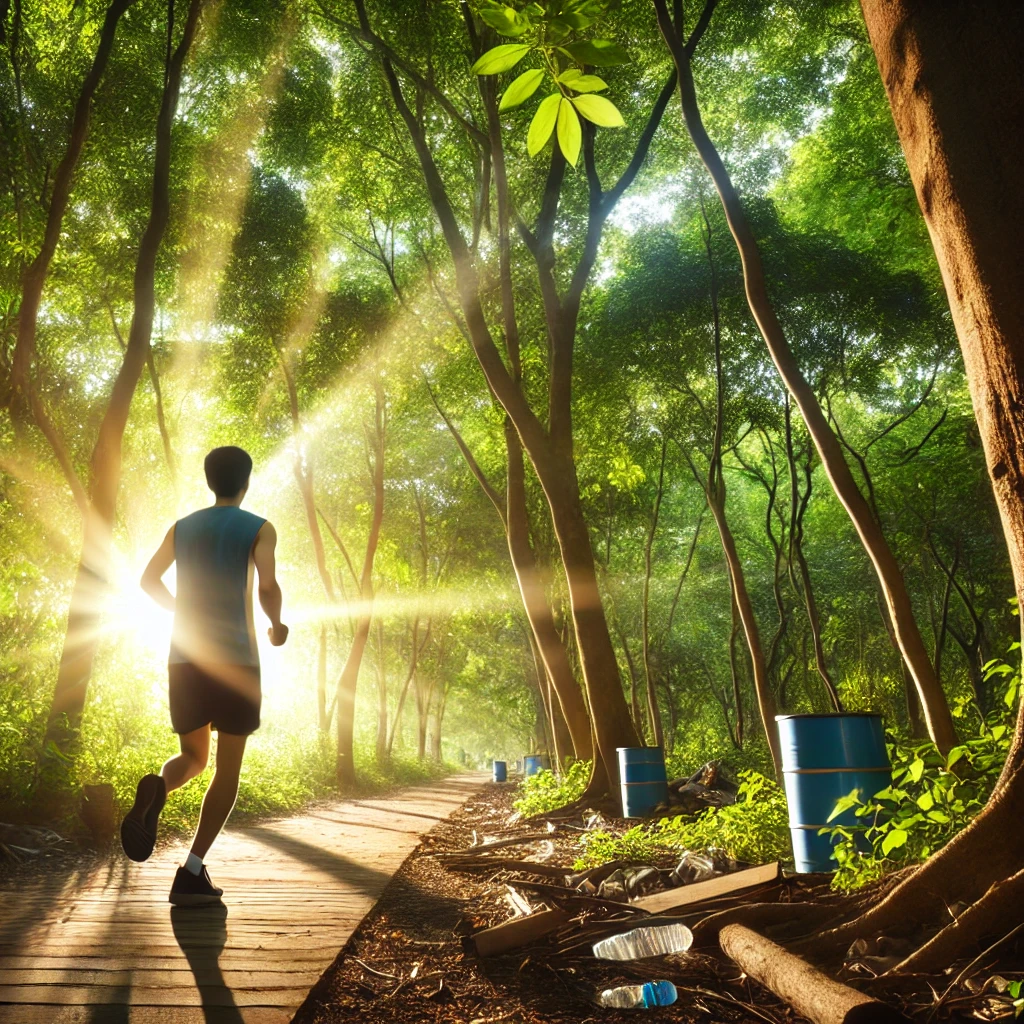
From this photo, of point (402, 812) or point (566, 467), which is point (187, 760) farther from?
point (402, 812)

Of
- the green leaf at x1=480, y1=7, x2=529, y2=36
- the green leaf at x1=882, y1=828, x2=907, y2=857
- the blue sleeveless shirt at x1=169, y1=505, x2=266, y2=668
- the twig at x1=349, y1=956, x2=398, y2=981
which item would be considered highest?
the green leaf at x1=480, y1=7, x2=529, y2=36

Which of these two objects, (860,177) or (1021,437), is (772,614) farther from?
(1021,437)

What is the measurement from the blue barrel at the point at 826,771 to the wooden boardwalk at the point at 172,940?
2401mm

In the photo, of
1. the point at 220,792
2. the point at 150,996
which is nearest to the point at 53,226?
the point at 220,792

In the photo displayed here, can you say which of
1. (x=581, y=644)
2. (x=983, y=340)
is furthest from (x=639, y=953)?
(x=581, y=644)

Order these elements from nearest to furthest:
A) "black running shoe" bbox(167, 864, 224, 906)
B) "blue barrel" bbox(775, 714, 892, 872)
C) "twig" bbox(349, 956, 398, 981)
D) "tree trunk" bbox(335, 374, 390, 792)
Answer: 1. "twig" bbox(349, 956, 398, 981)
2. "black running shoe" bbox(167, 864, 224, 906)
3. "blue barrel" bbox(775, 714, 892, 872)
4. "tree trunk" bbox(335, 374, 390, 792)

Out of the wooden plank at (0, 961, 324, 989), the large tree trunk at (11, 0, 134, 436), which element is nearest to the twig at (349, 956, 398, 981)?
the wooden plank at (0, 961, 324, 989)

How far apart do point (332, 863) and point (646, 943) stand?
346cm

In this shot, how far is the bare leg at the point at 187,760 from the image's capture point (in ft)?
12.5

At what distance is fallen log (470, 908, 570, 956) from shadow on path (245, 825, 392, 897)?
1.58 m

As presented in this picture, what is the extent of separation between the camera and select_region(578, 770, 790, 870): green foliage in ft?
17.3

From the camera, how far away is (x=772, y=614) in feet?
82.8

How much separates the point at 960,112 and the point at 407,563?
23891 millimetres

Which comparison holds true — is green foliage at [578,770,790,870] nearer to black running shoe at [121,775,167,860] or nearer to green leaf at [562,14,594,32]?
black running shoe at [121,775,167,860]
